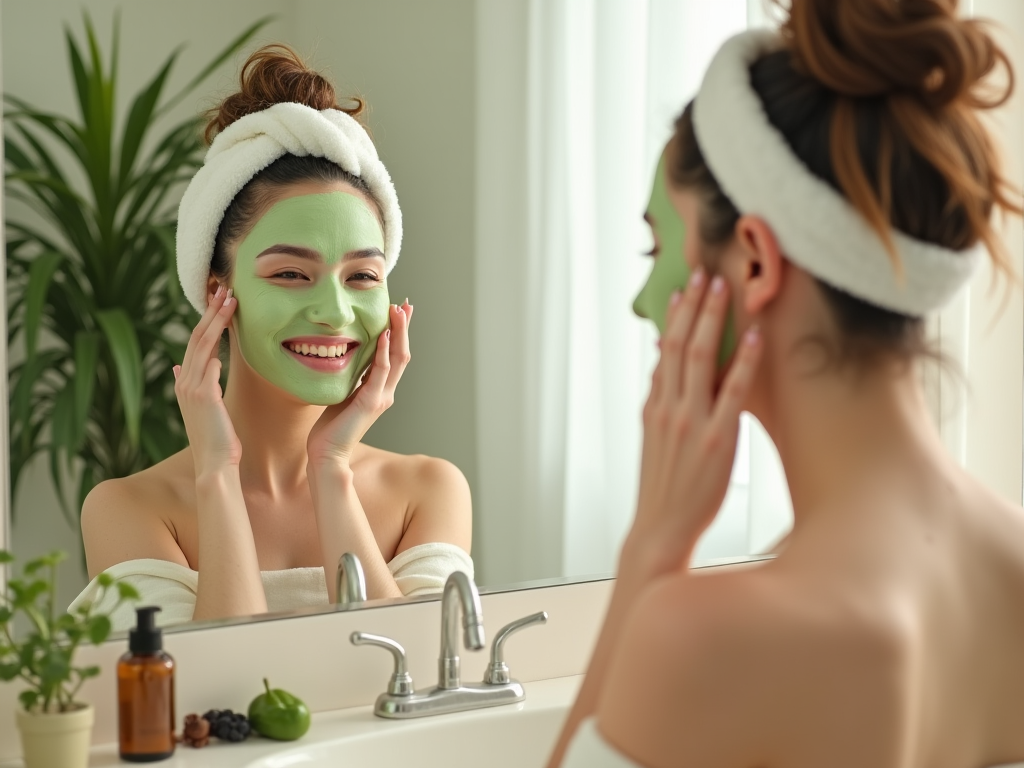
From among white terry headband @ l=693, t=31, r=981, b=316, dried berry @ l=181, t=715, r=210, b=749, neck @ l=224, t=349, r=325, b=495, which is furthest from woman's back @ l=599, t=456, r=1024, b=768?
neck @ l=224, t=349, r=325, b=495

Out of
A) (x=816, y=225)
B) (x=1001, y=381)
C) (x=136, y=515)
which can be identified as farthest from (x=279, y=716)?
(x=1001, y=381)

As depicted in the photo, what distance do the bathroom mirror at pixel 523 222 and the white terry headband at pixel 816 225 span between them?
24.3 inches

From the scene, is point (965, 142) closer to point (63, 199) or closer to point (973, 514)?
point (973, 514)

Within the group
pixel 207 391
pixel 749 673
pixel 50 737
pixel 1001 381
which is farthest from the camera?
pixel 1001 381

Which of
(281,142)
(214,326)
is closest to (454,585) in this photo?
(214,326)

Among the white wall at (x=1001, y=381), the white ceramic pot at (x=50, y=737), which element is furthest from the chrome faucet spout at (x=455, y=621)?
the white wall at (x=1001, y=381)

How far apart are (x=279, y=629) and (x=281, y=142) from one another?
0.51 metres

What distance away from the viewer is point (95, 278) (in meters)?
1.22

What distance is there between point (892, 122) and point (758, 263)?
0.12 metres

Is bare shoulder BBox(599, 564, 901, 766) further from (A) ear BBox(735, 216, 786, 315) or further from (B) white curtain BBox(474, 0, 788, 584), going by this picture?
(B) white curtain BBox(474, 0, 788, 584)

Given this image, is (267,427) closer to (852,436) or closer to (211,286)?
(211,286)

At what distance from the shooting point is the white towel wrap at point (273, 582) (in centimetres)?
121

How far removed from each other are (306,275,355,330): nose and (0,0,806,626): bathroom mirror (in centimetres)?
9

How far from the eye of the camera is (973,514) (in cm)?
79
